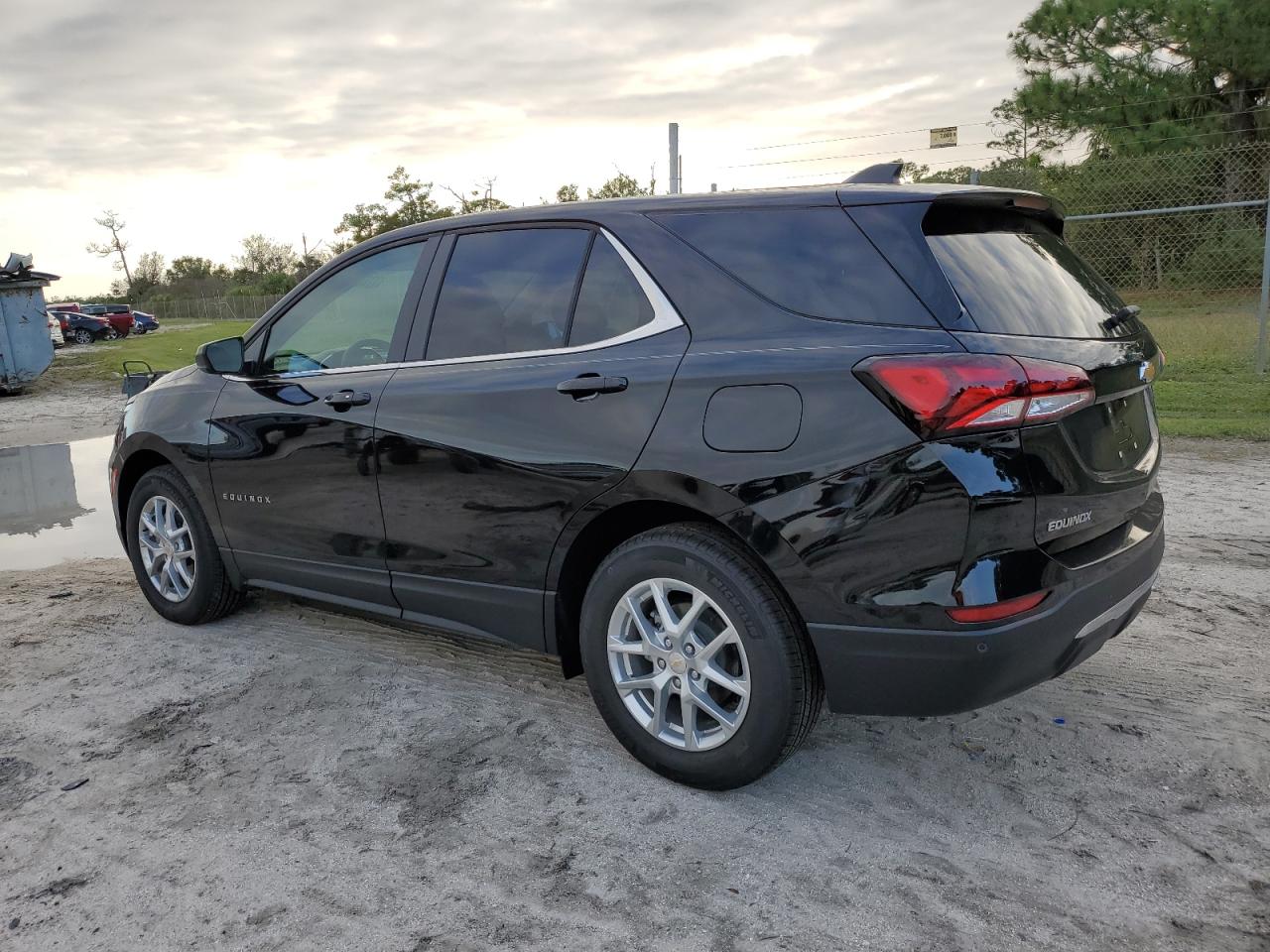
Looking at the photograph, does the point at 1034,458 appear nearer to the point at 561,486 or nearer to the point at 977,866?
the point at 977,866

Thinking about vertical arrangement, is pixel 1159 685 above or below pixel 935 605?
below

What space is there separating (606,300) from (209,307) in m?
69.0

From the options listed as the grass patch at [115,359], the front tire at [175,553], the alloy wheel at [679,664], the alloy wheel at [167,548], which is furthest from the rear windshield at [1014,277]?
the grass patch at [115,359]

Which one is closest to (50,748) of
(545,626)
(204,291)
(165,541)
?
(165,541)

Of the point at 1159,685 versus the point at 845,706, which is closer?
the point at 845,706

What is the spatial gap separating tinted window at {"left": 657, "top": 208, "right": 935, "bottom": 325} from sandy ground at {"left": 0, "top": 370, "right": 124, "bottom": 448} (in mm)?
10508

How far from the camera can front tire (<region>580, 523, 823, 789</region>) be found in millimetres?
3012

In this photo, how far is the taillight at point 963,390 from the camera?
2689mm

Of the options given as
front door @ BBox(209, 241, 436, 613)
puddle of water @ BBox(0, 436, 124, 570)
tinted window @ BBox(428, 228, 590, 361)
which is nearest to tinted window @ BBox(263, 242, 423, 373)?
front door @ BBox(209, 241, 436, 613)

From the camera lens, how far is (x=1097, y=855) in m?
2.86

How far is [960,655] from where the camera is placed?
9.03ft

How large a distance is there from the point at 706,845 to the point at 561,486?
1.17 meters

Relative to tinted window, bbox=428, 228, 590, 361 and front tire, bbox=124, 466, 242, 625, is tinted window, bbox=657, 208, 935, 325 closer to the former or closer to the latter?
tinted window, bbox=428, 228, 590, 361

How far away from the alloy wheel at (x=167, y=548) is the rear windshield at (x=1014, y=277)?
3618mm
